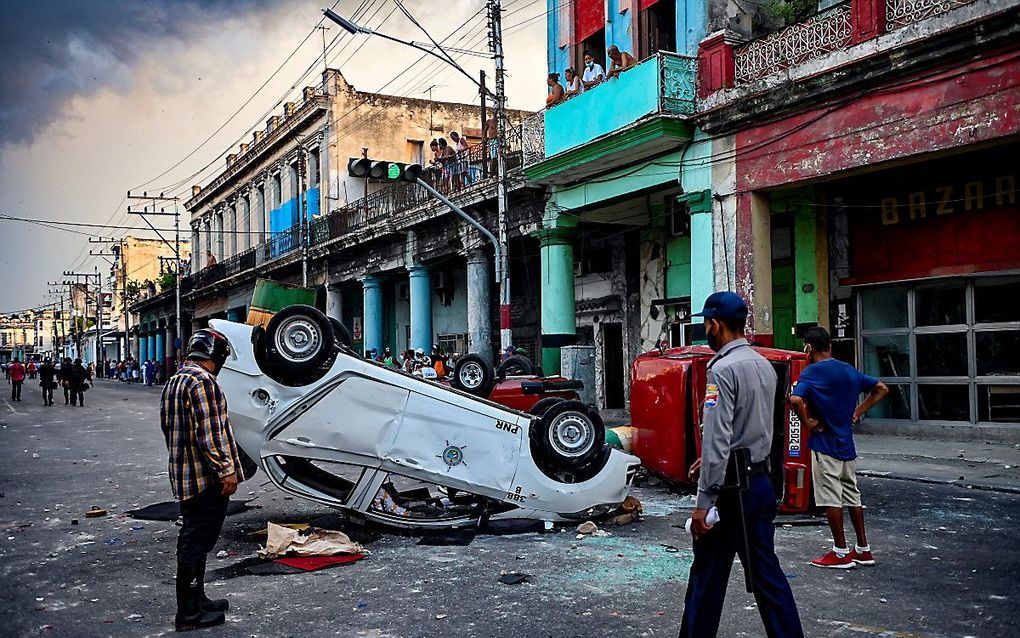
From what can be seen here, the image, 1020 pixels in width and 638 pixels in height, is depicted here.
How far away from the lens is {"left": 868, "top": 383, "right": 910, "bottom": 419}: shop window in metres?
14.8

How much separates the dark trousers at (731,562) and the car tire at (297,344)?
393 cm

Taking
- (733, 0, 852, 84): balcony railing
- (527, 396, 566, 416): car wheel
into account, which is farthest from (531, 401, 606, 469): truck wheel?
(733, 0, 852, 84): balcony railing

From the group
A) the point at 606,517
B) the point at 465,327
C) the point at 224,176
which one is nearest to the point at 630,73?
the point at 606,517

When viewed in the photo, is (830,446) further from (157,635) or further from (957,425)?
(957,425)

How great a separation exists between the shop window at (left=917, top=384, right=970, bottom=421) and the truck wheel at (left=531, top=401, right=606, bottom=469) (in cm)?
932

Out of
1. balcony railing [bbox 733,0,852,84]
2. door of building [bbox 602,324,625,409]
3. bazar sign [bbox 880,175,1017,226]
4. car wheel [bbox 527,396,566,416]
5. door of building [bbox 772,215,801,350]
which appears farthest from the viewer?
door of building [bbox 602,324,625,409]

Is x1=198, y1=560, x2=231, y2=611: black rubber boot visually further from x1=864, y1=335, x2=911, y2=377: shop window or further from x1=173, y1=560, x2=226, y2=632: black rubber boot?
x1=864, y1=335, x2=911, y2=377: shop window

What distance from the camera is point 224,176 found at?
160 ft

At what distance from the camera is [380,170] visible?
48.1 ft

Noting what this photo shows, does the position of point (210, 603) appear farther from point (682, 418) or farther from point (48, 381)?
point (48, 381)

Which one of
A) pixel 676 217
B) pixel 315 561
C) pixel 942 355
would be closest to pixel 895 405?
pixel 942 355

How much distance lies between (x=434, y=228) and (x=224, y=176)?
28249mm

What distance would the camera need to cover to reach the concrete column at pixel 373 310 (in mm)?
29859

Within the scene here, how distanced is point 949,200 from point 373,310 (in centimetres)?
2038
